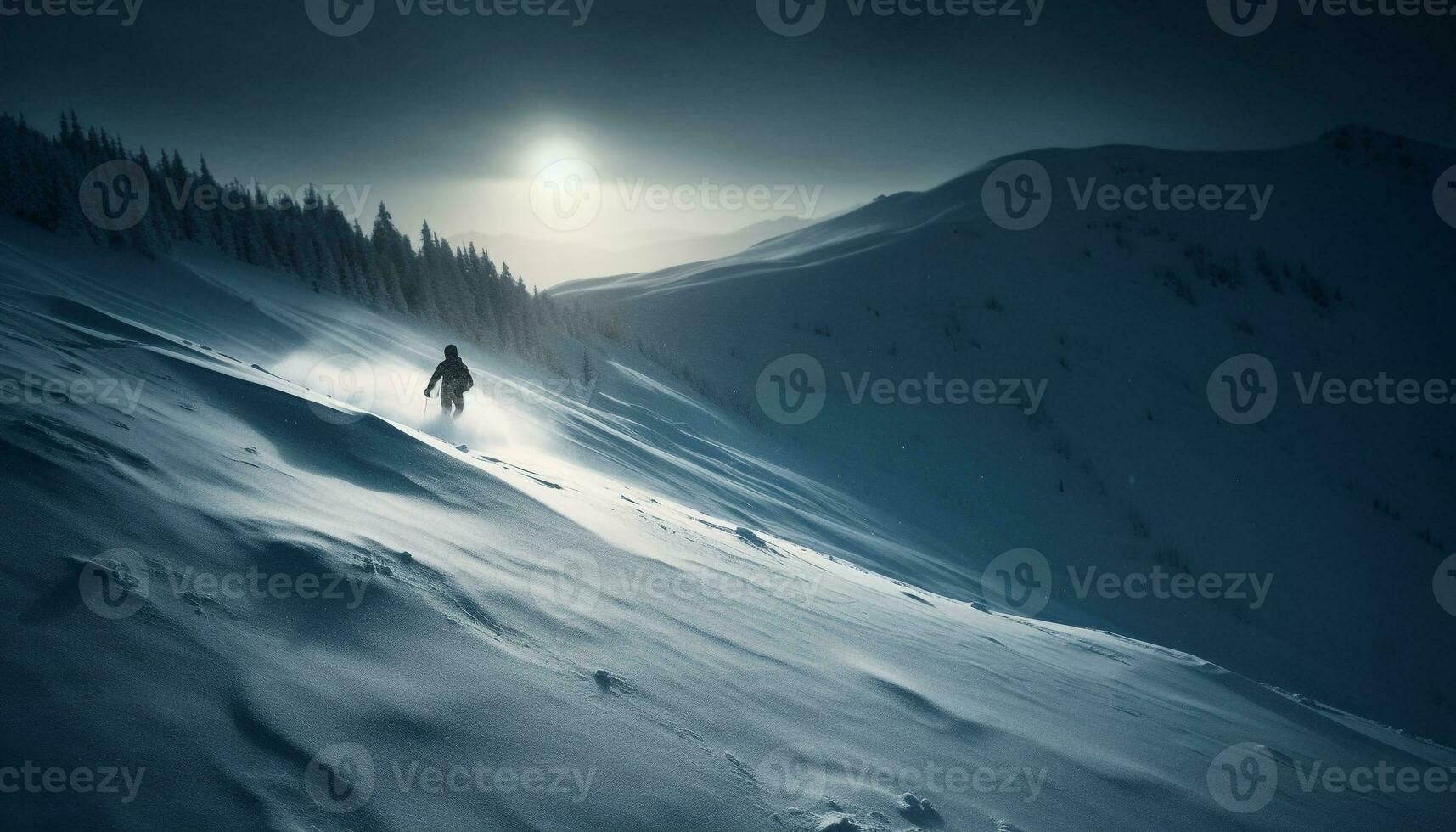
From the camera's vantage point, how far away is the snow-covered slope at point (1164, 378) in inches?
580

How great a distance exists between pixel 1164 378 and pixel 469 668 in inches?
963

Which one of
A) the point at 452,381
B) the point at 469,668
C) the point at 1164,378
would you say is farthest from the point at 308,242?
the point at 1164,378

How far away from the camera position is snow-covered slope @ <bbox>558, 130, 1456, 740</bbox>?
14.7m

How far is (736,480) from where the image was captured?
1220 centimetres

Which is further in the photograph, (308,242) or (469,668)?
(308,242)

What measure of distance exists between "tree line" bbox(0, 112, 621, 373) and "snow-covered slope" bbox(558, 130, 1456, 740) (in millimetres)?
5856

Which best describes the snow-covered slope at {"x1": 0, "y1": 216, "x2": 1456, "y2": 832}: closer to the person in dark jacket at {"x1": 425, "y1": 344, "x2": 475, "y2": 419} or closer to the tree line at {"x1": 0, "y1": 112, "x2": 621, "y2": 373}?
the person in dark jacket at {"x1": 425, "y1": 344, "x2": 475, "y2": 419}

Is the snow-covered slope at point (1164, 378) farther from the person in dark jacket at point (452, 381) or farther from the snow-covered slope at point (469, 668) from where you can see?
the person in dark jacket at point (452, 381)

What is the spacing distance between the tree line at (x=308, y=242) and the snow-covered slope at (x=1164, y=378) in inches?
231

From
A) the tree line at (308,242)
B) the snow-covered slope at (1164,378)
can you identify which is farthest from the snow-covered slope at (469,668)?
the tree line at (308,242)

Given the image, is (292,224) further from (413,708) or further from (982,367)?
(982,367)

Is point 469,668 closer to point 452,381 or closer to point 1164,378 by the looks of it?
point 452,381

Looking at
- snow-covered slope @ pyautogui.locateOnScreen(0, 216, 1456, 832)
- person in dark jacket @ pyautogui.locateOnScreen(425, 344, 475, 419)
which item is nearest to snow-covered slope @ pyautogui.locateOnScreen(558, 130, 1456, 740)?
snow-covered slope @ pyautogui.locateOnScreen(0, 216, 1456, 832)

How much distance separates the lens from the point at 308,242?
645 inches
